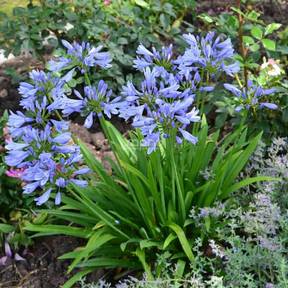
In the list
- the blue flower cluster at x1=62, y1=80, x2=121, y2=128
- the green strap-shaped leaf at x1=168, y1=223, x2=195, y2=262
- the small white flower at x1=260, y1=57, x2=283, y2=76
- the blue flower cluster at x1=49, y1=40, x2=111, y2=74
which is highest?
the blue flower cluster at x1=49, y1=40, x2=111, y2=74

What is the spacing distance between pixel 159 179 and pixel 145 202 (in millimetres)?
140

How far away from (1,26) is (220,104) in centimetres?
147

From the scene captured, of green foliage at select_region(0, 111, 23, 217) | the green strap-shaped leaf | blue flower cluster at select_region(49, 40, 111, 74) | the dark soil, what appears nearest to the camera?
blue flower cluster at select_region(49, 40, 111, 74)

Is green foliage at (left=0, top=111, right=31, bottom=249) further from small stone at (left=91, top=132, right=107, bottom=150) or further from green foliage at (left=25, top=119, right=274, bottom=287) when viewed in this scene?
small stone at (left=91, top=132, right=107, bottom=150)

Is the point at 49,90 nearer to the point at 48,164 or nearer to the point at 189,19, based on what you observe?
the point at 48,164

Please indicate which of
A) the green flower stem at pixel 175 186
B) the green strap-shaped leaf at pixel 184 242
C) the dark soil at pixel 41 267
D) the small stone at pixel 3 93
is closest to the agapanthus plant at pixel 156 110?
the green flower stem at pixel 175 186

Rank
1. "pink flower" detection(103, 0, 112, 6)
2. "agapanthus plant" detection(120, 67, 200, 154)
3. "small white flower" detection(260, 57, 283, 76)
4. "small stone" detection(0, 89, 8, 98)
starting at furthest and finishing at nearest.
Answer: "pink flower" detection(103, 0, 112, 6), "small stone" detection(0, 89, 8, 98), "small white flower" detection(260, 57, 283, 76), "agapanthus plant" detection(120, 67, 200, 154)

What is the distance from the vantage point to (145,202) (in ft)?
8.68

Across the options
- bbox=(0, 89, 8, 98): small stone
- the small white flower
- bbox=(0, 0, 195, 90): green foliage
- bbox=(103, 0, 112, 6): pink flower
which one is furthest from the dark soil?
bbox=(103, 0, 112, 6): pink flower

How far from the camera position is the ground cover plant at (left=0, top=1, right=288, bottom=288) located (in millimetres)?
2195

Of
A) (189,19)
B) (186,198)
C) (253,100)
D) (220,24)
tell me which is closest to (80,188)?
(186,198)

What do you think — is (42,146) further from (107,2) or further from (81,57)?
(107,2)

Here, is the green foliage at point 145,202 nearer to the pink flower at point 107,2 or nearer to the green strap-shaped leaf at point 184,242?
the green strap-shaped leaf at point 184,242

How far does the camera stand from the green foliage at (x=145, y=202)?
261cm
